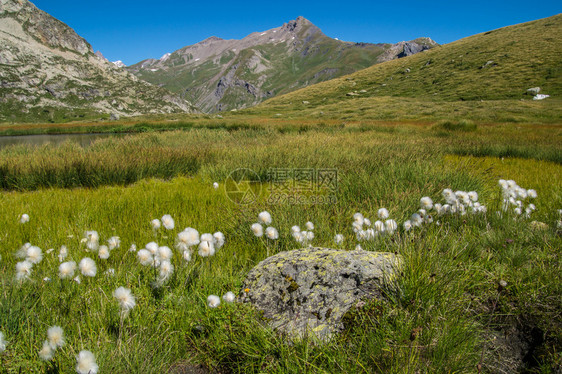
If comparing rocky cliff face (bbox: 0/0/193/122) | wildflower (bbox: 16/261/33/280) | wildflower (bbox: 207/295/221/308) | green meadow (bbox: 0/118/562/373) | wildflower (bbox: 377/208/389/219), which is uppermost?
rocky cliff face (bbox: 0/0/193/122)

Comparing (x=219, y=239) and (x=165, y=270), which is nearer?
(x=165, y=270)

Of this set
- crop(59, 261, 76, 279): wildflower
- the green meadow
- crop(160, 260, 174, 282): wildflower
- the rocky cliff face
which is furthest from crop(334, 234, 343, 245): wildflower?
the rocky cliff face

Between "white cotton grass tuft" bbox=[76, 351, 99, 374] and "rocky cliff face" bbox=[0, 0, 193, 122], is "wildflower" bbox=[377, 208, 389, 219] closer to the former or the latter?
"white cotton grass tuft" bbox=[76, 351, 99, 374]

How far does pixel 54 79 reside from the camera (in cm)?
15700

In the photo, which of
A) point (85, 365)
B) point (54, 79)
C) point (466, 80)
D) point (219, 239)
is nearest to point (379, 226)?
point (219, 239)

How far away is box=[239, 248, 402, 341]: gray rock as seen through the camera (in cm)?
184

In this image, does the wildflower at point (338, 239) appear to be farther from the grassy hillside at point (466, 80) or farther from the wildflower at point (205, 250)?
the grassy hillside at point (466, 80)

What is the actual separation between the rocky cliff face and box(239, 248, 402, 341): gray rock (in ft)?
552

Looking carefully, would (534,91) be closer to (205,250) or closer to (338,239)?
(338,239)

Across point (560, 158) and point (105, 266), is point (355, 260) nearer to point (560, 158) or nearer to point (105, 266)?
point (105, 266)

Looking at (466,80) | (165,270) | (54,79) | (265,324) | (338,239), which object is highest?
(54,79)

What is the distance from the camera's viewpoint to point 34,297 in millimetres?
2010

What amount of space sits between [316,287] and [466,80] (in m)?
70.6

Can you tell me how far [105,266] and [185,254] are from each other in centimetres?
109
